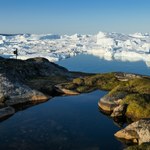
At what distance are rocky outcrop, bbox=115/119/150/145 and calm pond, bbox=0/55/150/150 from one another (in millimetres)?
1177

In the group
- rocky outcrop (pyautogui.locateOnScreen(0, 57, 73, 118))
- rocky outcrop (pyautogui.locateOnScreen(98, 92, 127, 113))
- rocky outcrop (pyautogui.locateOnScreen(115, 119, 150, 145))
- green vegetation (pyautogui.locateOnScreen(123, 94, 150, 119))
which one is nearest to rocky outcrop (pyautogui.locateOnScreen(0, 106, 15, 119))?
rocky outcrop (pyautogui.locateOnScreen(0, 57, 73, 118))

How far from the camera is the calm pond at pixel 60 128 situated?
31.7 meters

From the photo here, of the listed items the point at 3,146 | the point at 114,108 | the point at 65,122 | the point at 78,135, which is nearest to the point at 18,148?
the point at 3,146

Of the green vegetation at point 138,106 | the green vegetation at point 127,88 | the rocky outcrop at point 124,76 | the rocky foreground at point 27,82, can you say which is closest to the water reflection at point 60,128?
the rocky foreground at point 27,82

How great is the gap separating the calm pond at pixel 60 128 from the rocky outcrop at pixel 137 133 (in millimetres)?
1177

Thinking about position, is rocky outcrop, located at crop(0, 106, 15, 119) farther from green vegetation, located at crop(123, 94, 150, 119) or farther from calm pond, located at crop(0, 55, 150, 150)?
green vegetation, located at crop(123, 94, 150, 119)

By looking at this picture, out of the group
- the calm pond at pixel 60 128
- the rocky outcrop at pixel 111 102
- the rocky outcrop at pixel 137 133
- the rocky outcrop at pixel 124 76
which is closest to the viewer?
the calm pond at pixel 60 128

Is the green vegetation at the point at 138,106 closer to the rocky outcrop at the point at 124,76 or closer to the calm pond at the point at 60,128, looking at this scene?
the calm pond at the point at 60,128

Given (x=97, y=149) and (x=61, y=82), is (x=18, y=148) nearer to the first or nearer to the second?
(x=97, y=149)

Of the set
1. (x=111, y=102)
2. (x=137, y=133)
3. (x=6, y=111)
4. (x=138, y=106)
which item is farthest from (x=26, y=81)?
(x=137, y=133)

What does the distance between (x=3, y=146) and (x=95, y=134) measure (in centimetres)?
987

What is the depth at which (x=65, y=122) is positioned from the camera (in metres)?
39.3

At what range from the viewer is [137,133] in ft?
108

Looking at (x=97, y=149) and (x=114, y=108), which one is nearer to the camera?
(x=97, y=149)
